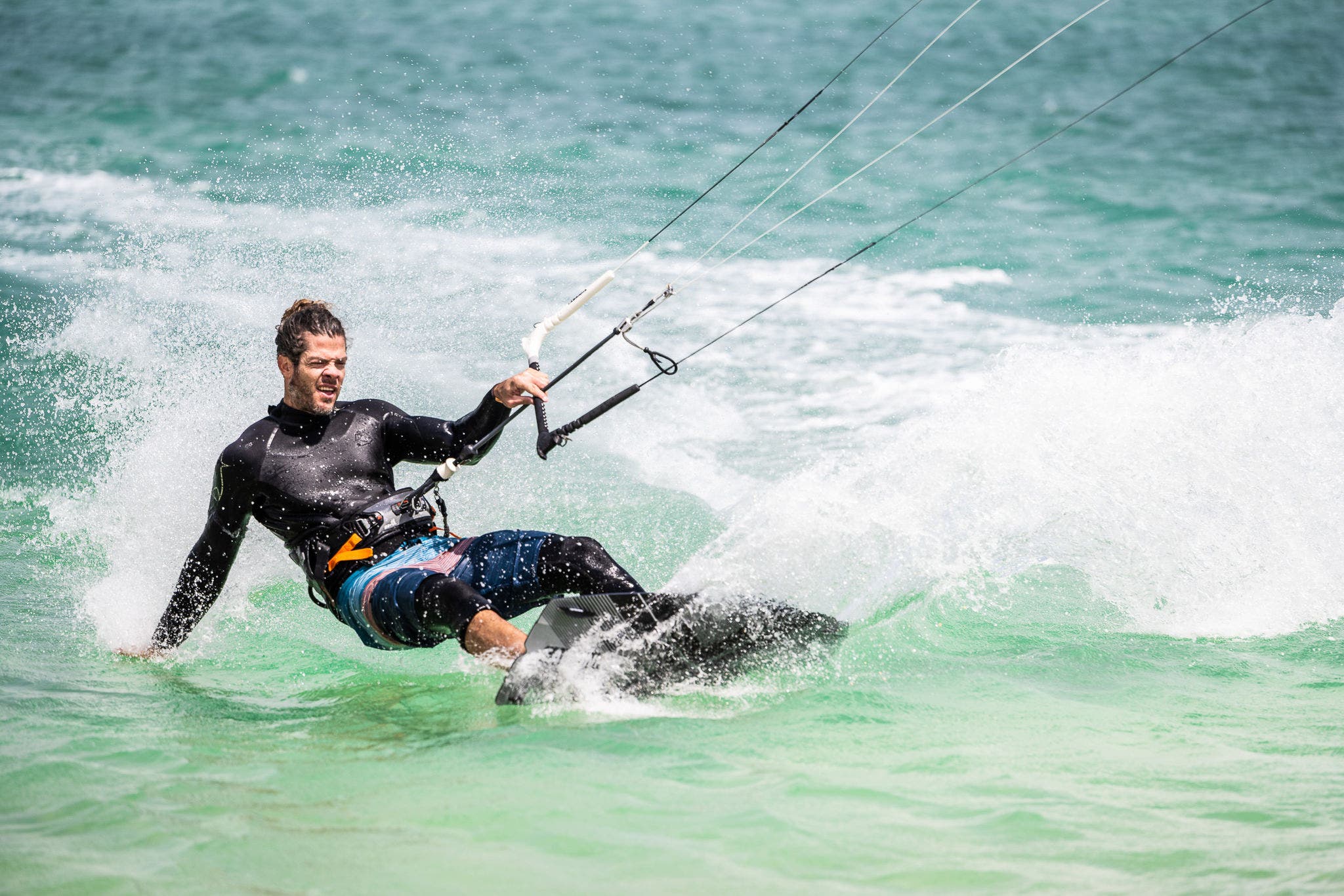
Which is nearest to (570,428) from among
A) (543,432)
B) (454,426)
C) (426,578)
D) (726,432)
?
(543,432)

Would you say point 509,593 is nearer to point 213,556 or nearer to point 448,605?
point 448,605

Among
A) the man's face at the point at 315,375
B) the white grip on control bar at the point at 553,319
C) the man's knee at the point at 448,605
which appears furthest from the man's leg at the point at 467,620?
the white grip on control bar at the point at 553,319

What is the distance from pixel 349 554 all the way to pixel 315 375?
0.61 m

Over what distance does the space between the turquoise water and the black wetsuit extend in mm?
321

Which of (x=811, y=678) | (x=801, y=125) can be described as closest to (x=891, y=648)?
(x=811, y=678)

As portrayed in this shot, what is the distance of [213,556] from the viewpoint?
3.64m

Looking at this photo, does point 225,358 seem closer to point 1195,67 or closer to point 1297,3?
point 1195,67

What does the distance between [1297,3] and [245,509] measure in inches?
650

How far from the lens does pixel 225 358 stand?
6.87 meters

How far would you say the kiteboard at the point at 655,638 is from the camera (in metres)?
3.03

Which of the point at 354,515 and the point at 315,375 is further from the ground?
the point at 315,375

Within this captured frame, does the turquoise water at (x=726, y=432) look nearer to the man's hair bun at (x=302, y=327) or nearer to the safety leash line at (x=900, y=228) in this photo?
the safety leash line at (x=900, y=228)

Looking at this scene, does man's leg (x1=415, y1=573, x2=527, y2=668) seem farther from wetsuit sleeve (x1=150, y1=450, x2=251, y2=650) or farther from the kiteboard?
wetsuit sleeve (x1=150, y1=450, x2=251, y2=650)

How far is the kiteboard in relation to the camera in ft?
9.95
